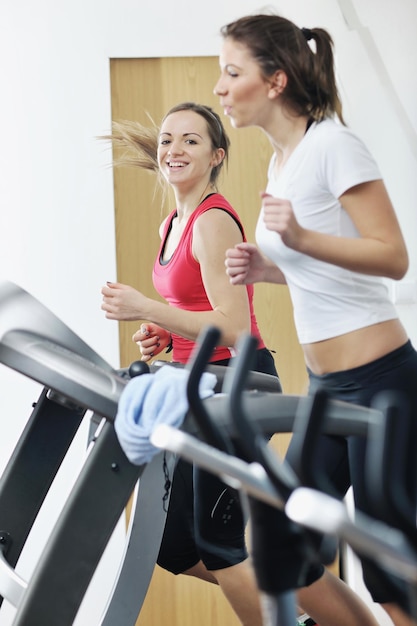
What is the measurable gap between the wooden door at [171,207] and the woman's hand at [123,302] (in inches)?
51.8

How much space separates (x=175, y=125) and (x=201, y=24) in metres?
1.10

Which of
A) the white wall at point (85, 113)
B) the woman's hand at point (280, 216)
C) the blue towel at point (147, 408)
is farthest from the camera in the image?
the white wall at point (85, 113)

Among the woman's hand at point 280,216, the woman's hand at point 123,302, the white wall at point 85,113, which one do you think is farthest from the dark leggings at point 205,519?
the white wall at point 85,113

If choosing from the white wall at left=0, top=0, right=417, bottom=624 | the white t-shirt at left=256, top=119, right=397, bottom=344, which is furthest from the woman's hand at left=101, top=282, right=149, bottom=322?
the white wall at left=0, top=0, right=417, bottom=624

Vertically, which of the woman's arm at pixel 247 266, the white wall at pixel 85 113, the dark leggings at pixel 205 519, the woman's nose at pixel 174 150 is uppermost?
the white wall at pixel 85 113

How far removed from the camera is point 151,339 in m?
2.19

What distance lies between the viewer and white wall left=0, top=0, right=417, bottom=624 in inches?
126

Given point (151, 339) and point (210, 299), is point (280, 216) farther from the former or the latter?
point (151, 339)

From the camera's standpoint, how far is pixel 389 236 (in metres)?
1.46

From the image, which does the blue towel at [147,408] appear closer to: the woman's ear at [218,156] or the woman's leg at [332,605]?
the woman's leg at [332,605]

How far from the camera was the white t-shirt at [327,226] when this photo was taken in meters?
1.50

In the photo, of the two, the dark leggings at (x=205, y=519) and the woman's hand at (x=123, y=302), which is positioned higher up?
the woman's hand at (x=123, y=302)

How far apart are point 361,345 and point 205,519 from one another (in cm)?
59

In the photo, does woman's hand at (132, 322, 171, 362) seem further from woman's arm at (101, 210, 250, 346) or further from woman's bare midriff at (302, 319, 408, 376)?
woman's bare midriff at (302, 319, 408, 376)
